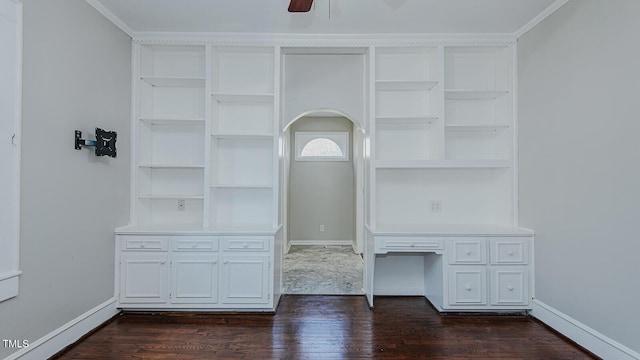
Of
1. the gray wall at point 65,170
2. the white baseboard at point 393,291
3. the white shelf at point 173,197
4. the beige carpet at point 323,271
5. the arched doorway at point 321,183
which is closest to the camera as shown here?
the gray wall at point 65,170

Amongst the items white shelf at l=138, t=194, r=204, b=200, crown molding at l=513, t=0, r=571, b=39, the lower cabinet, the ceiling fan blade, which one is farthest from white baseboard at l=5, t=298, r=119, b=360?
crown molding at l=513, t=0, r=571, b=39

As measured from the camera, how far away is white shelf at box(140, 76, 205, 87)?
3.18 m

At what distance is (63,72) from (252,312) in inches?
99.5

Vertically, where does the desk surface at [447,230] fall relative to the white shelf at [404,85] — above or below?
below

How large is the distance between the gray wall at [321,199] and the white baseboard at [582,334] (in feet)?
12.0

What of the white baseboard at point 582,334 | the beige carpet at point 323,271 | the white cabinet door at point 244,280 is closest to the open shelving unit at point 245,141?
the white cabinet door at point 244,280

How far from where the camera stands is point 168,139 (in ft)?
11.2

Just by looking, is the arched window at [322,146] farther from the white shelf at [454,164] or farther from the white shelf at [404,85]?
the white shelf at [454,164]

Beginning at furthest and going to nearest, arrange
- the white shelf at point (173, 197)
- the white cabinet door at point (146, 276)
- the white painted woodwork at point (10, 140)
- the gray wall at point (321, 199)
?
the gray wall at point (321, 199) → the white shelf at point (173, 197) → the white cabinet door at point (146, 276) → the white painted woodwork at point (10, 140)

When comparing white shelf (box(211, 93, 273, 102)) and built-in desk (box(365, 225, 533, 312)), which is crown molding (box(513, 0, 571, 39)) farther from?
white shelf (box(211, 93, 273, 102))

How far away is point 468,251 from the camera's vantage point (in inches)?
116

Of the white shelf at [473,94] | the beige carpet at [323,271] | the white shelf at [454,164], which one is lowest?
the beige carpet at [323,271]

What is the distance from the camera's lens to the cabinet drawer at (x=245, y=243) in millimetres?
2961

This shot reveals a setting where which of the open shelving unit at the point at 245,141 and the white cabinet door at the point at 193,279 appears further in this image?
the open shelving unit at the point at 245,141
